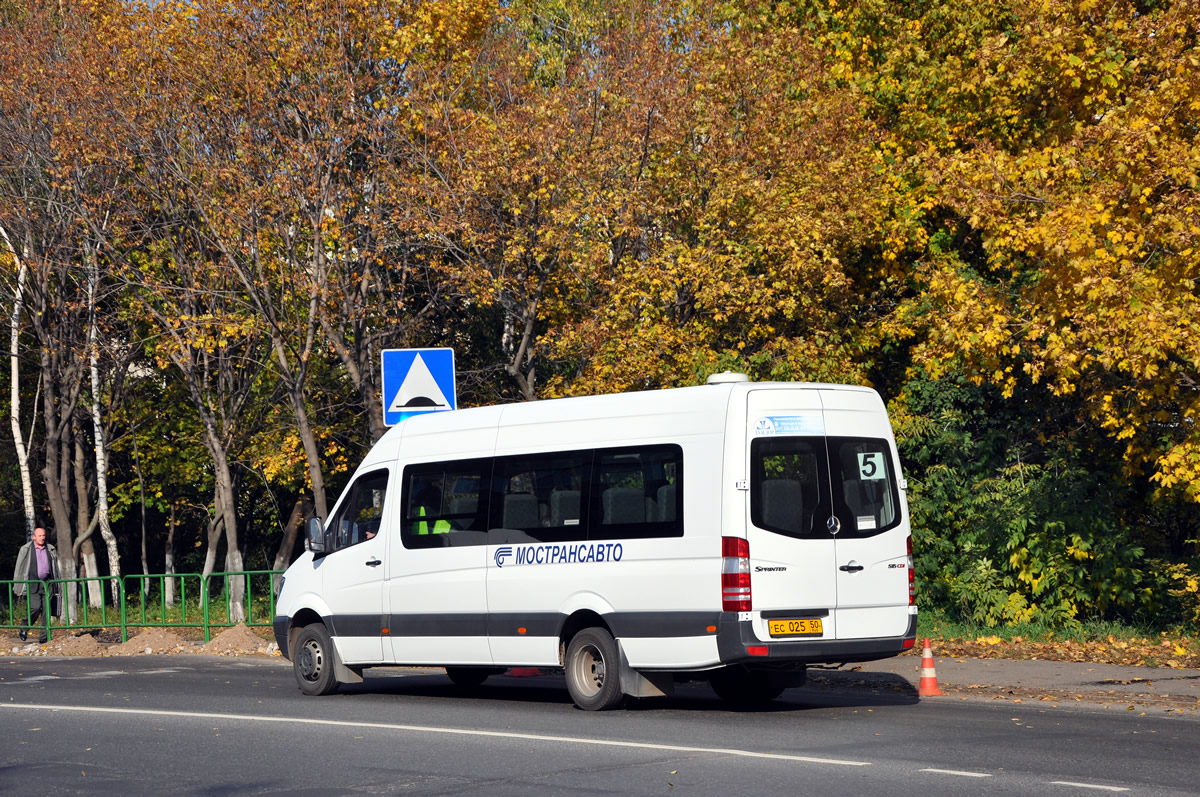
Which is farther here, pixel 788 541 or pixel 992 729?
pixel 788 541

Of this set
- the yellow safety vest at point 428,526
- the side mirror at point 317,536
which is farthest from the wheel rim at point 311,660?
the yellow safety vest at point 428,526

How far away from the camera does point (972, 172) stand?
17.1 metres

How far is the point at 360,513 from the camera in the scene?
46.2 feet

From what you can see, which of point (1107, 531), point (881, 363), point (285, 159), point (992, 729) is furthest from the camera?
point (881, 363)

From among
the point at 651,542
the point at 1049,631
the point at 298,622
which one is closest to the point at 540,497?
the point at 651,542

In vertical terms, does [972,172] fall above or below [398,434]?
above

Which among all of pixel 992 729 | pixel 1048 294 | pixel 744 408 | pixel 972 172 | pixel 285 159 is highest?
pixel 285 159

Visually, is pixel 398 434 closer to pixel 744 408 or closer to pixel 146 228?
pixel 744 408

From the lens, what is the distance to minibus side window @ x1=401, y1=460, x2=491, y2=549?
12953 millimetres

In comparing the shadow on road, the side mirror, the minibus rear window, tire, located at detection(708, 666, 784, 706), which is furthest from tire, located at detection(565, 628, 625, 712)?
the side mirror

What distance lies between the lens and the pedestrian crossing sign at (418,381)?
15609 millimetres

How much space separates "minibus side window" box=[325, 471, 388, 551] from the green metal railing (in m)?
6.64

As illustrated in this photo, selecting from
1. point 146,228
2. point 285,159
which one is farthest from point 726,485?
point 146,228

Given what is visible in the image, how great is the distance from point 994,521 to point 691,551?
912 centimetres
